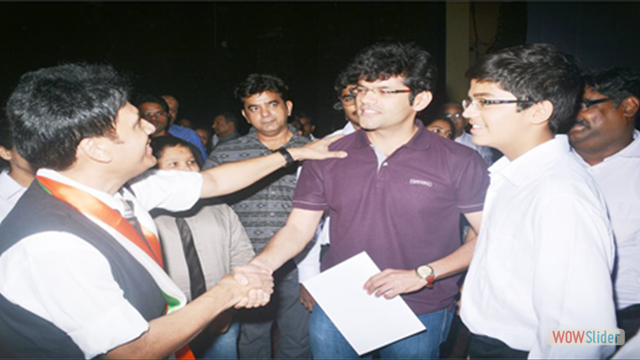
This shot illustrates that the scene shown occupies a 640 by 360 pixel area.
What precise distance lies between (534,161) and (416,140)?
0.66m

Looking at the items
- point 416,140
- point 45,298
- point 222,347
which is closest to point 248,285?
point 45,298

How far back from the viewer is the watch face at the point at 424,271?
6.03 ft

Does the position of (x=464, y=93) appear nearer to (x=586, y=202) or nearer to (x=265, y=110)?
(x=265, y=110)

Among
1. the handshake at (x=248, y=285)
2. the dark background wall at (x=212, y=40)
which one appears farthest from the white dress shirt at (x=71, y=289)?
the dark background wall at (x=212, y=40)

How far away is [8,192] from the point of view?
2.32 m

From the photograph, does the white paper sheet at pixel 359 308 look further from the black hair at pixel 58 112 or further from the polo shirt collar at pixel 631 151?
the polo shirt collar at pixel 631 151

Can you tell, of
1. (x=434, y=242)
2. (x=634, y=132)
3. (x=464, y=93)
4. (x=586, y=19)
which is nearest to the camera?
(x=434, y=242)

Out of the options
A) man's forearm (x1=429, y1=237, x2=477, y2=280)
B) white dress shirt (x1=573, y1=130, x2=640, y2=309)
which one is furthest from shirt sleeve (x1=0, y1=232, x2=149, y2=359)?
white dress shirt (x1=573, y1=130, x2=640, y2=309)

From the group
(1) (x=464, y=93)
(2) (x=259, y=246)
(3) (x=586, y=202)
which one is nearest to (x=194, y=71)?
(1) (x=464, y=93)

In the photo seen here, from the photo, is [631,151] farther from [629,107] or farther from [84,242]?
[84,242]

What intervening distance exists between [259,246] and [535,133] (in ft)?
6.36

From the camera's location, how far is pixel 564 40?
5.55 m

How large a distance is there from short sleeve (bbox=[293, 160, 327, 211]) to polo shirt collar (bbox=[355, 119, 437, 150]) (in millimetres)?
230

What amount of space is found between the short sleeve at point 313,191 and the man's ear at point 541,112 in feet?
3.33
